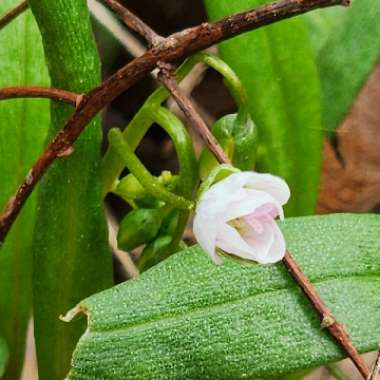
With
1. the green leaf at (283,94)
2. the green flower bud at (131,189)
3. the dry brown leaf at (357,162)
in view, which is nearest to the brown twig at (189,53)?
the green flower bud at (131,189)

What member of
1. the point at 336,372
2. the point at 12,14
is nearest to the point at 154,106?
the point at 12,14

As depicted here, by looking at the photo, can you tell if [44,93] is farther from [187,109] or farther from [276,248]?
[276,248]

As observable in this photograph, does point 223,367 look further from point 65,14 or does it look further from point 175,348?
point 65,14

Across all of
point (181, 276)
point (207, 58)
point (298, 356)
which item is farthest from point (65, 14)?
point (298, 356)

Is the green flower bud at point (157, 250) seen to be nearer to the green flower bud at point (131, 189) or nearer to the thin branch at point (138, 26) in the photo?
the green flower bud at point (131, 189)

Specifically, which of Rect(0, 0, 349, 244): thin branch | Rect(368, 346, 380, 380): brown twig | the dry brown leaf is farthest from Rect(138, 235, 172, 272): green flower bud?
the dry brown leaf
